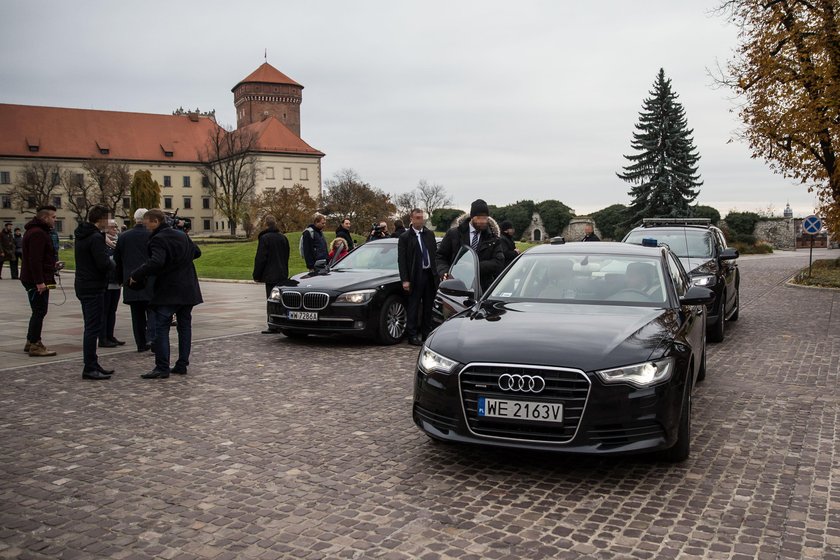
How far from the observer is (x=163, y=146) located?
109000 millimetres

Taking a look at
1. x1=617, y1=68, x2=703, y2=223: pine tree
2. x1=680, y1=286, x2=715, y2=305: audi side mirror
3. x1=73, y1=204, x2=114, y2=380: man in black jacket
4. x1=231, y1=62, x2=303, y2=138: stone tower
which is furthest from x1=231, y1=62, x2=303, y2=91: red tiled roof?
x1=680, y1=286, x2=715, y2=305: audi side mirror

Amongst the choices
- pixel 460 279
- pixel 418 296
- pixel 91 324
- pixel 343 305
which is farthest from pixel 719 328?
pixel 91 324

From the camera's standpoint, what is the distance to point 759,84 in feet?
75.0

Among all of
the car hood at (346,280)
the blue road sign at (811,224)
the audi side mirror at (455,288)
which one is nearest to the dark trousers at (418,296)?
the car hood at (346,280)

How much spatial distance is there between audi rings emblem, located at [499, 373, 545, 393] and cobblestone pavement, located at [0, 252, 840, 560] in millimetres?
648

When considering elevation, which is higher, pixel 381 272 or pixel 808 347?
pixel 381 272

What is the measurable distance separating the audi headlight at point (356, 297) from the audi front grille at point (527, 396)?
19.0ft

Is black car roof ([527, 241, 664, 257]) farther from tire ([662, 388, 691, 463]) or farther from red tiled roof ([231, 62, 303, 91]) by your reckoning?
red tiled roof ([231, 62, 303, 91])

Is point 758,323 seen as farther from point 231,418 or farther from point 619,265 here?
point 231,418

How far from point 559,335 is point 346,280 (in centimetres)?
629

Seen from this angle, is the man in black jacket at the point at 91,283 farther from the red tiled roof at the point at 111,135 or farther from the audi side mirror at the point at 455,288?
the red tiled roof at the point at 111,135

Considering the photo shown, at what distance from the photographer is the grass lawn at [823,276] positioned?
2209 cm

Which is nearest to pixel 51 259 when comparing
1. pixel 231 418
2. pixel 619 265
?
pixel 231 418

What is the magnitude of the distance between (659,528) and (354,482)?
192 centimetres
